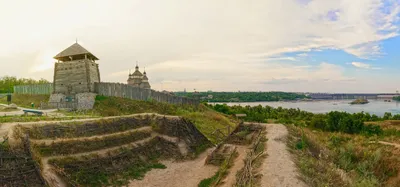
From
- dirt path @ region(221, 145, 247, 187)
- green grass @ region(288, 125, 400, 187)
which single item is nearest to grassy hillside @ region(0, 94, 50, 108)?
dirt path @ region(221, 145, 247, 187)

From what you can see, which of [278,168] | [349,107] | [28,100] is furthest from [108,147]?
[349,107]

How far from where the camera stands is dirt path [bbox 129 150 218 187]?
601 inches

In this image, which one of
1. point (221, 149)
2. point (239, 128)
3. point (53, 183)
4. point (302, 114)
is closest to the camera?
point (53, 183)

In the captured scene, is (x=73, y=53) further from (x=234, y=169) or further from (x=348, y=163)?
(x=348, y=163)

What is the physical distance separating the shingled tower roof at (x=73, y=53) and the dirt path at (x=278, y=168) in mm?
24077

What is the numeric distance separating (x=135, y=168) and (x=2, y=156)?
291 inches

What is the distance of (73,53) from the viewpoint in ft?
102

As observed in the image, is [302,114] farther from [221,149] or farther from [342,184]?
[342,184]

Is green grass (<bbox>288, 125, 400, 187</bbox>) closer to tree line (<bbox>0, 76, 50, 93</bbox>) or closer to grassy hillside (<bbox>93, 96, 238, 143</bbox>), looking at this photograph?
grassy hillside (<bbox>93, 96, 238, 143</bbox>)

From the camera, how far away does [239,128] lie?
21.2 meters

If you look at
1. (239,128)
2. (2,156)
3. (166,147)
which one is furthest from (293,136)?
(2,156)

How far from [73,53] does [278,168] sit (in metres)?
27.5

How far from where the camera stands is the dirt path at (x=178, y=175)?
15254 mm

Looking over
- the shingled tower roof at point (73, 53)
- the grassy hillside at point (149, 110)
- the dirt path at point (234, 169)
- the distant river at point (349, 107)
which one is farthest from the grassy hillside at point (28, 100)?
the distant river at point (349, 107)
